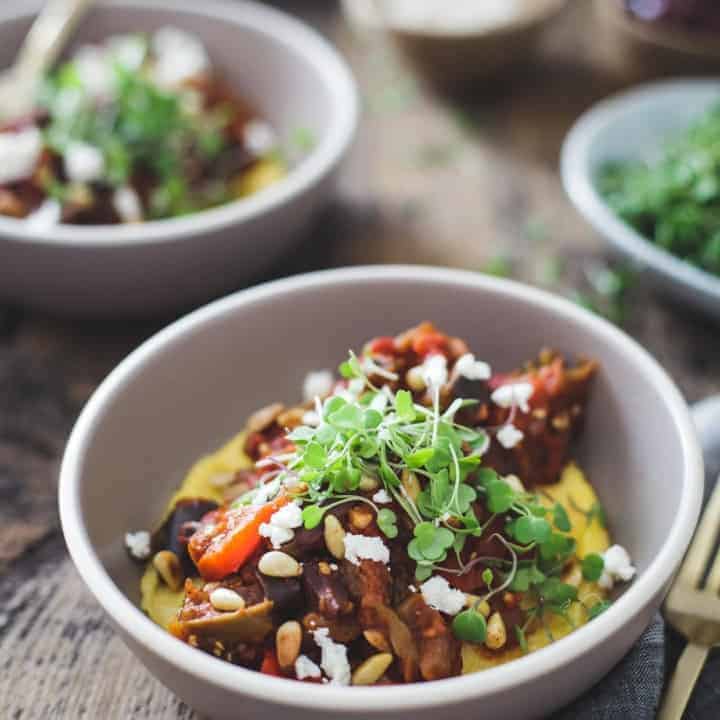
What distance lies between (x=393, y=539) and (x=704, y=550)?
72cm

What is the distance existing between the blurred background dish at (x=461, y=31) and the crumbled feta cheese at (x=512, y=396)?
79.1 inches

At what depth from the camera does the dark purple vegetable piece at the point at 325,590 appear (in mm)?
1691

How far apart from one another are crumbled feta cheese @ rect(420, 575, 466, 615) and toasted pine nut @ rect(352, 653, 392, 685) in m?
0.12

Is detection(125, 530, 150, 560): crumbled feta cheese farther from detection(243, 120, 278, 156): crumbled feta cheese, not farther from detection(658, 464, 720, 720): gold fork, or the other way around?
detection(243, 120, 278, 156): crumbled feta cheese

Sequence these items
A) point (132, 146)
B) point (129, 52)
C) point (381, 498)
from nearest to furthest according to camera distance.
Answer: point (381, 498) < point (132, 146) < point (129, 52)

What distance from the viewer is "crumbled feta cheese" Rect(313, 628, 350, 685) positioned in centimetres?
166

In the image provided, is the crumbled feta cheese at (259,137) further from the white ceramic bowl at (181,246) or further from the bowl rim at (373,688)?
the bowl rim at (373,688)

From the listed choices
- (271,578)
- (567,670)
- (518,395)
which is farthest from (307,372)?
(567,670)

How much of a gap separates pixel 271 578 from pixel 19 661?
0.68m

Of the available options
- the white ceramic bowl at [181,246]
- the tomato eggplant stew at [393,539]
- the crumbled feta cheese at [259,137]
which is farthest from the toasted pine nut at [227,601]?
the crumbled feta cheese at [259,137]

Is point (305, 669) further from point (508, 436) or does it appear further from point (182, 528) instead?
point (508, 436)

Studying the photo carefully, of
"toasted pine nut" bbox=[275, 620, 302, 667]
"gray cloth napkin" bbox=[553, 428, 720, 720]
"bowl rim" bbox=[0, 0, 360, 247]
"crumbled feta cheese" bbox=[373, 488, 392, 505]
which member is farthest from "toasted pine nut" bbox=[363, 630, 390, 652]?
"bowl rim" bbox=[0, 0, 360, 247]

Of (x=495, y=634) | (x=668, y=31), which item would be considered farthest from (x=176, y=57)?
(x=495, y=634)

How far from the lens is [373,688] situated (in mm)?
1520
